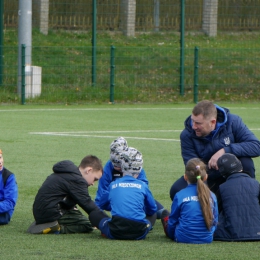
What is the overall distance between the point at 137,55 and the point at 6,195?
630 inches

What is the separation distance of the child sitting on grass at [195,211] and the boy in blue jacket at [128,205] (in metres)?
0.29

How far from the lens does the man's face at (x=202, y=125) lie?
689 centimetres

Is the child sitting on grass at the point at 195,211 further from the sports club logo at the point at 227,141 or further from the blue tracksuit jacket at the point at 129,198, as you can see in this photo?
the sports club logo at the point at 227,141

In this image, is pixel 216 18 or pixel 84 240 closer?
pixel 84 240

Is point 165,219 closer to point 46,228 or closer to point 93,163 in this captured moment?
point 93,163

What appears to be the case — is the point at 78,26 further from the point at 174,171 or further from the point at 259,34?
the point at 174,171

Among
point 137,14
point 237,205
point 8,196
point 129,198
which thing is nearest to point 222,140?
point 237,205

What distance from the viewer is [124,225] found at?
6348mm

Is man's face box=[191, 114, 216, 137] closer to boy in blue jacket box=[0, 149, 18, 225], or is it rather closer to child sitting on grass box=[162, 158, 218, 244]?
child sitting on grass box=[162, 158, 218, 244]

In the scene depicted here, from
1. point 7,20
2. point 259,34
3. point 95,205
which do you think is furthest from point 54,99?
point 95,205

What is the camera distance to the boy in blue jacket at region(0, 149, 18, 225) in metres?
6.98

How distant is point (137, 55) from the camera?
22734mm

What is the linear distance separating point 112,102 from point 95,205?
13.9 m

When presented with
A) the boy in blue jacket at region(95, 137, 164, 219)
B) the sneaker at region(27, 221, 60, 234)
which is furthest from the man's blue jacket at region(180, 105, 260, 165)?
the sneaker at region(27, 221, 60, 234)
